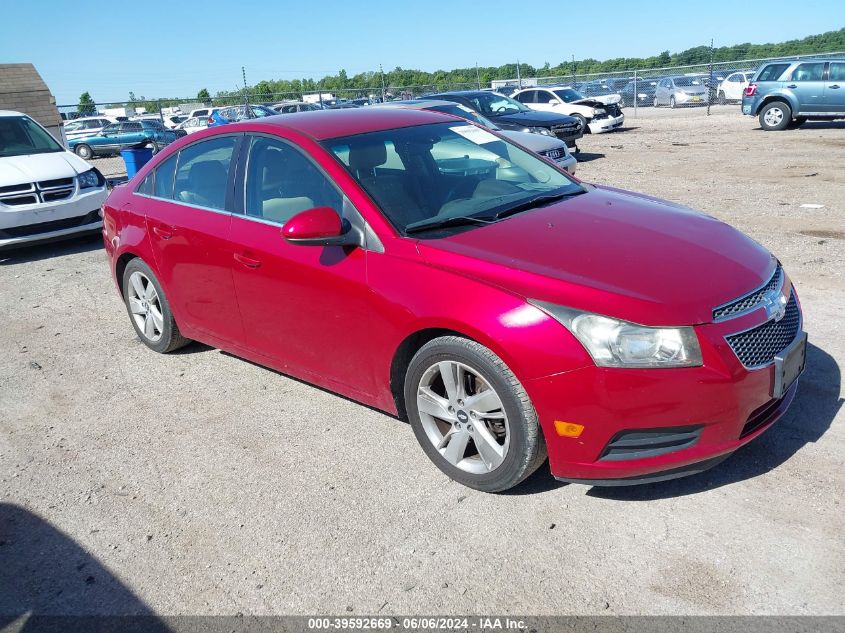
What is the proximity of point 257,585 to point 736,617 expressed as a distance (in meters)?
1.80

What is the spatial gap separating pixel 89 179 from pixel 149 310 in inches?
200

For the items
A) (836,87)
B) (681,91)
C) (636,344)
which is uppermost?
(836,87)

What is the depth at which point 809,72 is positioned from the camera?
18062 millimetres

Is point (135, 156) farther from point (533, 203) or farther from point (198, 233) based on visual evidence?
point (533, 203)

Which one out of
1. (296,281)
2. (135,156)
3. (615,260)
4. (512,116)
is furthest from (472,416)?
(135,156)

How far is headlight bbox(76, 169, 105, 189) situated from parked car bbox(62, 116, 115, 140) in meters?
21.9

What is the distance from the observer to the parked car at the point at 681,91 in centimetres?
3378

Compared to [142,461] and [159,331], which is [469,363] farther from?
[159,331]

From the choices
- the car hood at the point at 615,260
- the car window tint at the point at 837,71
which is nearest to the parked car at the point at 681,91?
the car window tint at the point at 837,71

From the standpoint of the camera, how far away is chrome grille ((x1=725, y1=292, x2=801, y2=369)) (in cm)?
294

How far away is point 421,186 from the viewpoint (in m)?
3.93

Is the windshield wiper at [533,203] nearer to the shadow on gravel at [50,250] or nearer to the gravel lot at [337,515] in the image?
the gravel lot at [337,515]

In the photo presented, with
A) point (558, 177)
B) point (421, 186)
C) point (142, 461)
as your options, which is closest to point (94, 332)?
point (142, 461)

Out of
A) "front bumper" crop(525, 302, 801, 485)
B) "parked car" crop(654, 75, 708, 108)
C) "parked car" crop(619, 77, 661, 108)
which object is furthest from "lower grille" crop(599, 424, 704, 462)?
"parked car" crop(619, 77, 661, 108)
